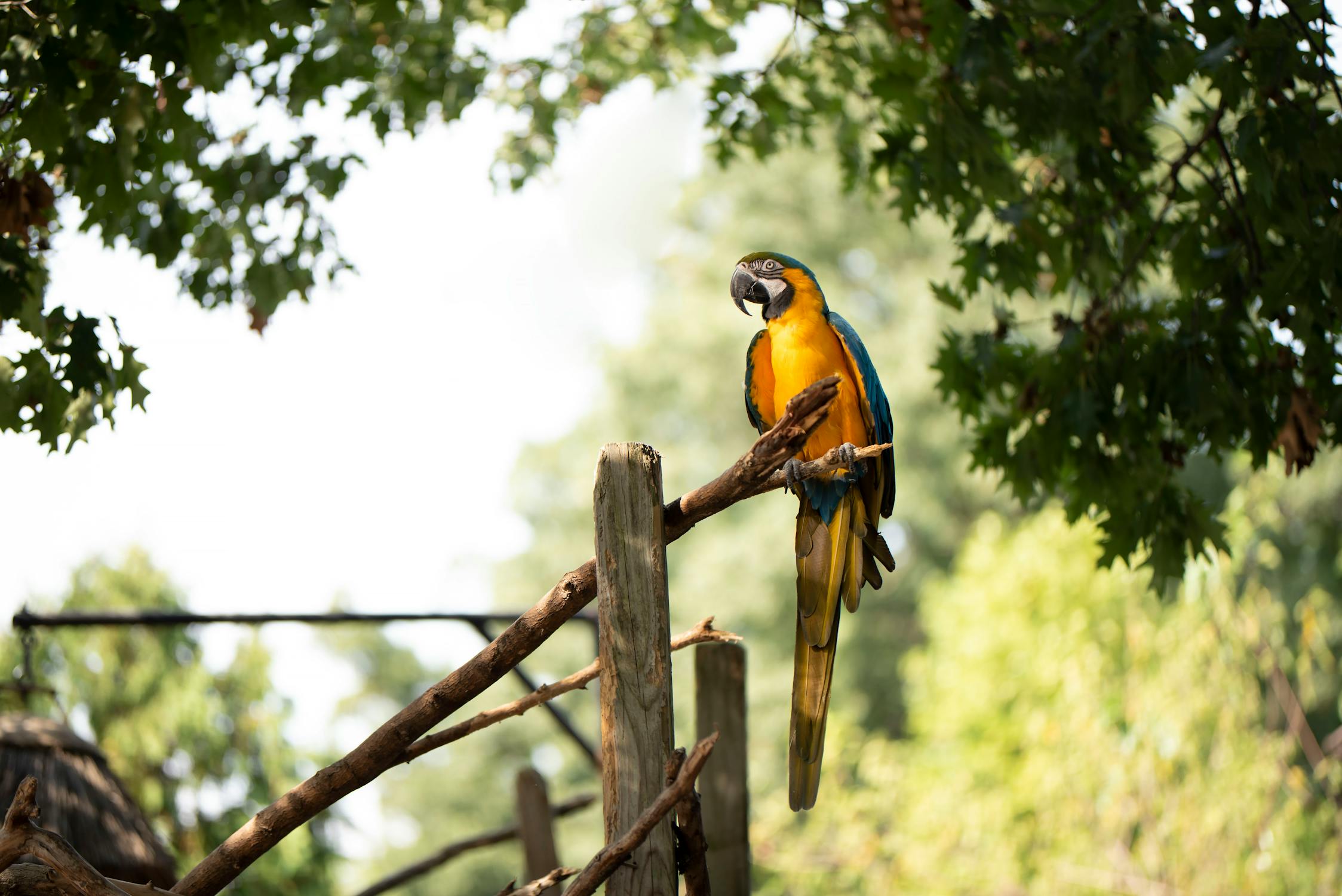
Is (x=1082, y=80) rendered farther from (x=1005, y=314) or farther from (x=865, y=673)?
(x=865, y=673)

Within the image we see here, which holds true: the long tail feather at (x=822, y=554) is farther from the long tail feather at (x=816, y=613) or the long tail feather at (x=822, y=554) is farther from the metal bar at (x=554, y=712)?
the metal bar at (x=554, y=712)

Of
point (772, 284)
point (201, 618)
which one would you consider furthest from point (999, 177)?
point (201, 618)

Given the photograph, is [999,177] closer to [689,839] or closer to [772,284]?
[772,284]

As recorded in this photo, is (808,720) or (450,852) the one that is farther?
(450,852)

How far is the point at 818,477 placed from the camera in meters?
2.27

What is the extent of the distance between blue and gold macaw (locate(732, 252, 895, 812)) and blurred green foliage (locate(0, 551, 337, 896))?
5.93 metres

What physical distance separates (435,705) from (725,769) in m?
1.35

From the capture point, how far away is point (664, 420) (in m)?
17.1

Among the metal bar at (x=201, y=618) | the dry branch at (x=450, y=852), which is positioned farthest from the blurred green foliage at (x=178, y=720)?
the metal bar at (x=201, y=618)

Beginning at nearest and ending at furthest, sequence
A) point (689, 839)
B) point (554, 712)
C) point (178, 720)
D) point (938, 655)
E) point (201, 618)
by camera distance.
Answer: point (689, 839), point (201, 618), point (554, 712), point (178, 720), point (938, 655)

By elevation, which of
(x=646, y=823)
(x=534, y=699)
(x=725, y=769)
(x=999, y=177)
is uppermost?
(x=999, y=177)

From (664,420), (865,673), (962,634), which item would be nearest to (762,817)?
(865,673)

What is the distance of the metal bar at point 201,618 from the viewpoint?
130 inches

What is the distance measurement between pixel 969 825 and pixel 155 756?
20.1 feet
